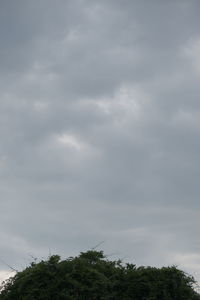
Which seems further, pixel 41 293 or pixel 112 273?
pixel 112 273

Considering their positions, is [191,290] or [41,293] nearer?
[41,293]

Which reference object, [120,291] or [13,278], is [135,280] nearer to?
[120,291]

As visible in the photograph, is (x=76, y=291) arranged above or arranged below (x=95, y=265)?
below

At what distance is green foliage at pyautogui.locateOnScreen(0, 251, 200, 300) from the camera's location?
19.4 m

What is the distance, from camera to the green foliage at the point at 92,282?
19.4m

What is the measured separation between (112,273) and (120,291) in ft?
2.69

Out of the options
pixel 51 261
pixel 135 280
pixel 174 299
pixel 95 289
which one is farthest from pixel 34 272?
pixel 174 299

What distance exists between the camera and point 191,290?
20.8 meters

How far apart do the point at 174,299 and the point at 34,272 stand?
16.9 feet

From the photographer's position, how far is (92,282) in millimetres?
19719

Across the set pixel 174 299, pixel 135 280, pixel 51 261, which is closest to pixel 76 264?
pixel 51 261

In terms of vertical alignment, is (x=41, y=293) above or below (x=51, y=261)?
below

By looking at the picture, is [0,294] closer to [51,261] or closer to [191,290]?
[51,261]

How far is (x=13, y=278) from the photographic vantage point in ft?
68.2
